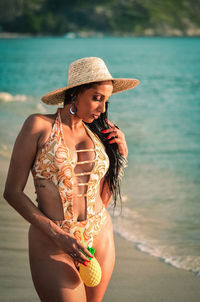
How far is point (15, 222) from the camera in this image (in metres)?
5.45

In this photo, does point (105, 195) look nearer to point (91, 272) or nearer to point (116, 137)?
point (116, 137)

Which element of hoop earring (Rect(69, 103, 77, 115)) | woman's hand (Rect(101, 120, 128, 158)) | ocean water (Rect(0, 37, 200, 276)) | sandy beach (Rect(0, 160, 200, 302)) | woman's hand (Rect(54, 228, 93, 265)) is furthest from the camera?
ocean water (Rect(0, 37, 200, 276))

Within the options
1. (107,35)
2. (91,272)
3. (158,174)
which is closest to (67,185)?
(91,272)

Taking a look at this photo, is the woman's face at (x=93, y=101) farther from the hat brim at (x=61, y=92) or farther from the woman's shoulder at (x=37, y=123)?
the woman's shoulder at (x=37, y=123)

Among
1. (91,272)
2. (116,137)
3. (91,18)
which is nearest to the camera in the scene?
(91,272)

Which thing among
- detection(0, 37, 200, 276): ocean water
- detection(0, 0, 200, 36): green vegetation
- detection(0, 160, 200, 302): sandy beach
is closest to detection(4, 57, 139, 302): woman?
detection(0, 160, 200, 302): sandy beach

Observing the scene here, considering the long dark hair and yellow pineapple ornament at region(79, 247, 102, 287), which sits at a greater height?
the long dark hair

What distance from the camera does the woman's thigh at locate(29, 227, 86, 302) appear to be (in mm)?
2559

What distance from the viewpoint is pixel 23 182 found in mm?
2539

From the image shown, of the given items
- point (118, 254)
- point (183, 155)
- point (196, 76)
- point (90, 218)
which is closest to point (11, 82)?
point (196, 76)

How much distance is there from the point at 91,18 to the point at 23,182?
166m

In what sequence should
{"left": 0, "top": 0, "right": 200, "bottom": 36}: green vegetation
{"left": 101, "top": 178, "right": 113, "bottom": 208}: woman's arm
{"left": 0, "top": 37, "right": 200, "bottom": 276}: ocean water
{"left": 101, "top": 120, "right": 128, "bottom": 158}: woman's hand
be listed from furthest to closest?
{"left": 0, "top": 0, "right": 200, "bottom": 36}: green vegetation → {"left": 0, "top": 37, "right": 200, "bottom": 276}: ocean water → {"left": 101, "top": 178, "right": 113, "bottom": 208}: woman's arm → {"left": 101, "top": 120, "right": 128, "bottom": 158}: woman's hand

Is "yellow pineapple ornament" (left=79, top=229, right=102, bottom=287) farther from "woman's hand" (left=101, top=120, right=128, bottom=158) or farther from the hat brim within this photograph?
the hat brim

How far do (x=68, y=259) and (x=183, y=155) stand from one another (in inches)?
393
